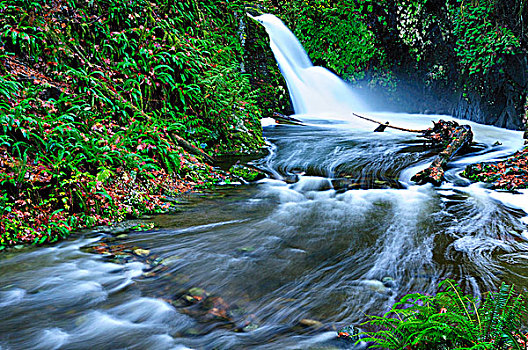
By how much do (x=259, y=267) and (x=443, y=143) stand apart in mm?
7304

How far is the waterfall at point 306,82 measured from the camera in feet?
45.9

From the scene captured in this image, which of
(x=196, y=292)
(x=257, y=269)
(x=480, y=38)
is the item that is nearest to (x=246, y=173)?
(x=257, y=269)

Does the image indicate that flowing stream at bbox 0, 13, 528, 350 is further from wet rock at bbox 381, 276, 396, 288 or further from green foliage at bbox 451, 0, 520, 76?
green foliage at bbox 451, 0, 520, 76

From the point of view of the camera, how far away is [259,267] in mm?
3307

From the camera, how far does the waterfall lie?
45.9 feet

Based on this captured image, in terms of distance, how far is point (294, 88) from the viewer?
45.3 feet

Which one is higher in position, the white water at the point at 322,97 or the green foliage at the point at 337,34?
the green foliage at the point at 337,34

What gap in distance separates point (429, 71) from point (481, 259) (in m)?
12.2

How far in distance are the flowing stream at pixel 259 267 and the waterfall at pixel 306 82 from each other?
8571mm

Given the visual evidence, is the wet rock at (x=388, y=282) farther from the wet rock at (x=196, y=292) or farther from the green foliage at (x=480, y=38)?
the green foliage at (x=480, y=38)

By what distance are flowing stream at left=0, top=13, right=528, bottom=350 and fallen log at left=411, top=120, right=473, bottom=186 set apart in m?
0.53

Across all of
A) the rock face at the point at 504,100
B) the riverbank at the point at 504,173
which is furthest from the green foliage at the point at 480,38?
the riverbank at the point at 504,173

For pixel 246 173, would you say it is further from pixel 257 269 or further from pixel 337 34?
pixel 337 34

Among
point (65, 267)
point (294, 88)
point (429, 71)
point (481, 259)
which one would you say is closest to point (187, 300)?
point (65, 267)
